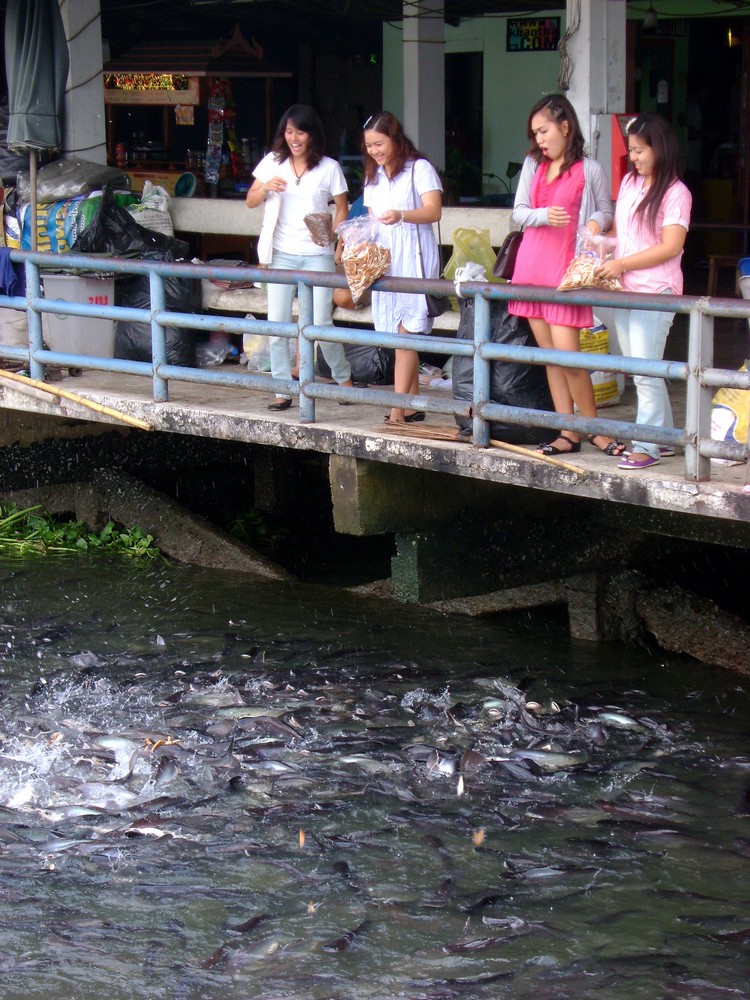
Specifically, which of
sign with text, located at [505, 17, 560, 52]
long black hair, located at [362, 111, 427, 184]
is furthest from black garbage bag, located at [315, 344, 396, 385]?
sign with text, located at [505, 17, 560, 52]

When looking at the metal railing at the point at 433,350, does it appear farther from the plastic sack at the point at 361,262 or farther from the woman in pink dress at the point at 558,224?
the woman in pink dress at the point at 558,224

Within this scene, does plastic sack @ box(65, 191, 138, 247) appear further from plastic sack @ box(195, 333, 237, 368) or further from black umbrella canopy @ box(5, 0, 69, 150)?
plastic sack @ box(195, 333, 237, 368)

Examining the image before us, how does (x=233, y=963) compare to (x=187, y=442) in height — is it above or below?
below

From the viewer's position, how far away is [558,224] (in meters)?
6.41

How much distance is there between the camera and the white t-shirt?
25.1 ft

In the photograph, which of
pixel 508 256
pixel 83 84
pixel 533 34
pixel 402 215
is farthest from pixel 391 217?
pixel 533 34

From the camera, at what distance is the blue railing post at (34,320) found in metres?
8.50

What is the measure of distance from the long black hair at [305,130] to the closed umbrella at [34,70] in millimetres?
2369

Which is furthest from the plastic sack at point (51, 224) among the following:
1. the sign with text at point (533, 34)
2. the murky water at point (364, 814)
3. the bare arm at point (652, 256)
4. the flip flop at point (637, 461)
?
the sign with text at point (533, 34)

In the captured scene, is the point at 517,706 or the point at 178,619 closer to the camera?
the point at 517,706

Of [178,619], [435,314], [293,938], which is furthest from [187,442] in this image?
[293,938]

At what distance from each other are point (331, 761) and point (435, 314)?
2.50 metres

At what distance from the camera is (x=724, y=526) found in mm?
6883

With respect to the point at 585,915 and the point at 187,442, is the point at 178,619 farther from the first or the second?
the point at 585,915
